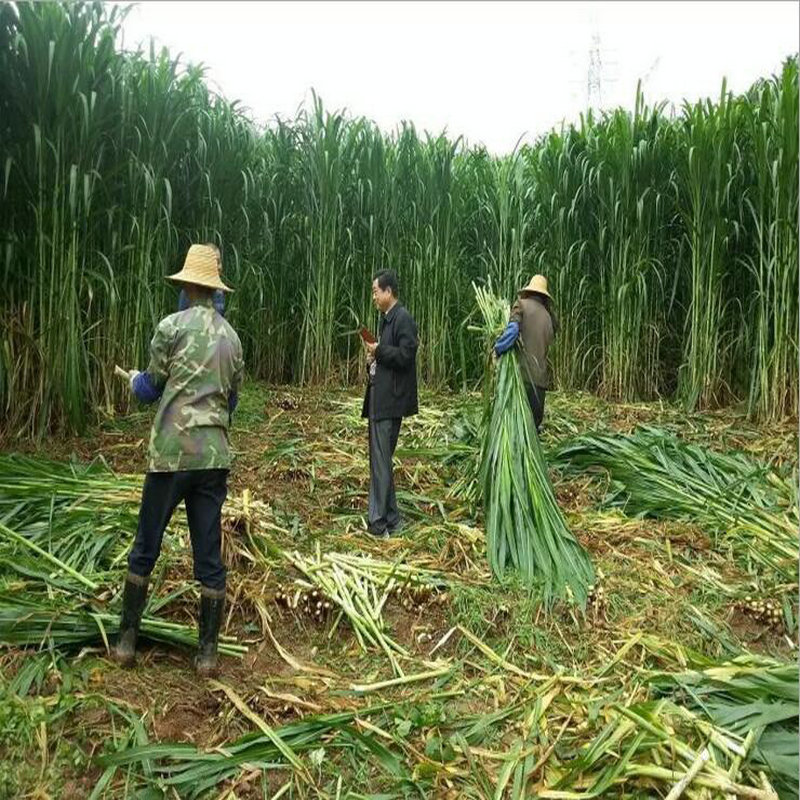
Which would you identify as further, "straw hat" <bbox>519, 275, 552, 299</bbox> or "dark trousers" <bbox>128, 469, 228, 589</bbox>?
"straw hat" <bbox>519, 275, 552, 299</bbox>

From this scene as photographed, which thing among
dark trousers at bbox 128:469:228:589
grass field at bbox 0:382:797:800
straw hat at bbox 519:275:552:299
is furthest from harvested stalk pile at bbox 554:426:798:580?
Result: dark trousers at bbox 128:469:228:589

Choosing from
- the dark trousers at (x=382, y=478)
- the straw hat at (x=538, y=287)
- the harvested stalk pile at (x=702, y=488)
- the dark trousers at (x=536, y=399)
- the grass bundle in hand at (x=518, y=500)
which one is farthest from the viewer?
the straw hat at (x=538, y=287)

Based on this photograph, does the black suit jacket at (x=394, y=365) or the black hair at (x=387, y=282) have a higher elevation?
the black hair at (x=387, y=282)

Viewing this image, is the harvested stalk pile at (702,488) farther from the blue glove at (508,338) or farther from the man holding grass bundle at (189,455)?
the man holding grass bundle at (189,455)

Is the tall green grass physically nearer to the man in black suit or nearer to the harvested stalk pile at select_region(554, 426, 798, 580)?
the harvested stalk pile at select_region(554, 426, 798, 580)

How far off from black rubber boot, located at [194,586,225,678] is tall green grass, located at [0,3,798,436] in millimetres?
2633

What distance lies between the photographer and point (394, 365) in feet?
13.2

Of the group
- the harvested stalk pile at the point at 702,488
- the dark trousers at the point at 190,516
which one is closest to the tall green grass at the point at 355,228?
the harvested stalk pile at the point at 702,488

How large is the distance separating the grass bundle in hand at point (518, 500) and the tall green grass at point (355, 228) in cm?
265

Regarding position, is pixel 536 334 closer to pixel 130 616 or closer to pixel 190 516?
pixel 190 516

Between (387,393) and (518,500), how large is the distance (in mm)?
923

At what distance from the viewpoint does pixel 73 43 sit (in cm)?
473

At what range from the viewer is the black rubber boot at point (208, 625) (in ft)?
8.81

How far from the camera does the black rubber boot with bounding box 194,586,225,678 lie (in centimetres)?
269
